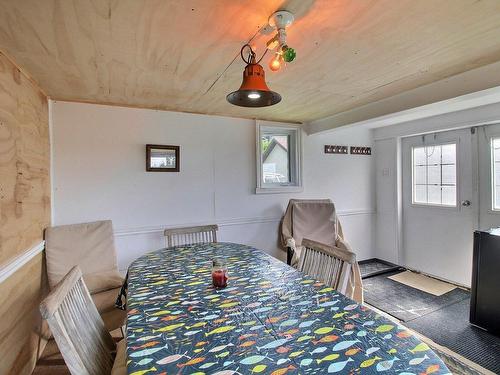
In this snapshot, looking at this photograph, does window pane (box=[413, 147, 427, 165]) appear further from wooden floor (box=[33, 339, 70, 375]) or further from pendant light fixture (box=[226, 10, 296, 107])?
wooden floor (box=[33, 339, 70, 375])

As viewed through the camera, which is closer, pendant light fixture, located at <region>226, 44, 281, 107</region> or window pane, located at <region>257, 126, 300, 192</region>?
pendant light fixture, located at <region>226, 44, 281, 107</region>

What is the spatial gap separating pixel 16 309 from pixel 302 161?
3086 millimetres

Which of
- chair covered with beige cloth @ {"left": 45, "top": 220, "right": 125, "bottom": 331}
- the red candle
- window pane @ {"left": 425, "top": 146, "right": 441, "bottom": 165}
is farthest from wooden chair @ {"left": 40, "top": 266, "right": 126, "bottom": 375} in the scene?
window pane @ {"left": 425, "top": 146, "right": 441, "bottom": 165}

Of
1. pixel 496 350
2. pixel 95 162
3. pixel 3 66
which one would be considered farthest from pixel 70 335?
pixel 496 350

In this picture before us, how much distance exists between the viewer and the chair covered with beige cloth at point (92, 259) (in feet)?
6.49

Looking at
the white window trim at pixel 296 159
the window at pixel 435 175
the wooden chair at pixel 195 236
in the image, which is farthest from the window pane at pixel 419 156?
the wooden chair at pixel 195 236

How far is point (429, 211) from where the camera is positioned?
344 cm

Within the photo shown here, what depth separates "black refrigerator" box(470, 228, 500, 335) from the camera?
2.19 metres

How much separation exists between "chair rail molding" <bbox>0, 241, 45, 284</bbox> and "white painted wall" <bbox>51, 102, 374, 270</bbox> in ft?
1.48

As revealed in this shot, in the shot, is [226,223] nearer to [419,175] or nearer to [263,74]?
[263,74]

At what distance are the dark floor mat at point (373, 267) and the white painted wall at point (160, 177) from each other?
1080 millimetres

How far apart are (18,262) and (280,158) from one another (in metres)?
2.82

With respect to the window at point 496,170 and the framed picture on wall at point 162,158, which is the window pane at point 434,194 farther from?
the framed picture on wall at point 162,158

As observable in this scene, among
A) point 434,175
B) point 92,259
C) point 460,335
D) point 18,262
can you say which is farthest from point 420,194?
point 18,262
